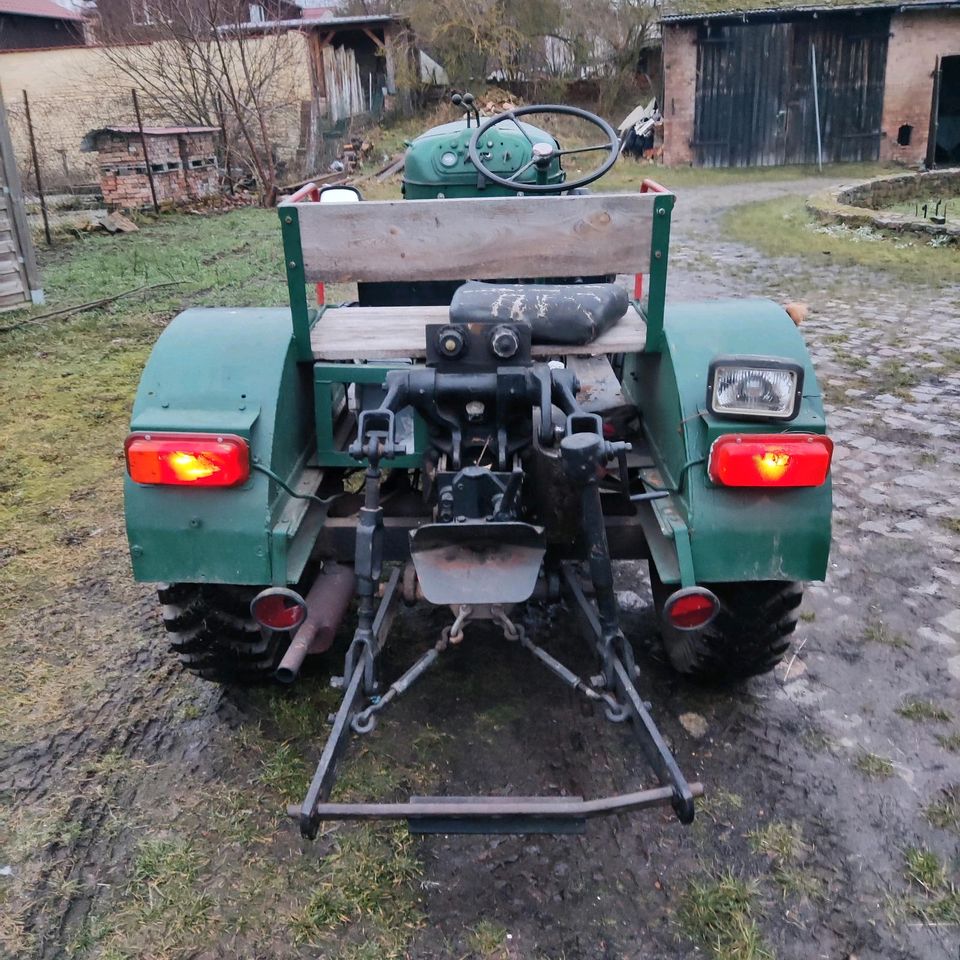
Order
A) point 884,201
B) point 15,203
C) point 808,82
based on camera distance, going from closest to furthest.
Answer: point 15,203 < point 884,201 < point 808,82

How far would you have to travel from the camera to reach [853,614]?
3.57 m

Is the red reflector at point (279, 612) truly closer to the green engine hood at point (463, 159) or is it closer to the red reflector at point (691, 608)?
the red reflector at point (691, 608)

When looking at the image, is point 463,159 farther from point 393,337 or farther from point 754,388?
point 754,388

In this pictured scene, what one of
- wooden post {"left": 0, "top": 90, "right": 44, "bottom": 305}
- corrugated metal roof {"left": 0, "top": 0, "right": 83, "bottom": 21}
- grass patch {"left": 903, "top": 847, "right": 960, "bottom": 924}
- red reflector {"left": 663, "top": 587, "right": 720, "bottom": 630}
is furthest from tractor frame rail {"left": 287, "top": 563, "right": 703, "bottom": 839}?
corrugated metal roof {"left": 0, "top": 0, "right": 83, "bottom": 21}

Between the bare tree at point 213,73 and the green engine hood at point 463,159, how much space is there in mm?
12827

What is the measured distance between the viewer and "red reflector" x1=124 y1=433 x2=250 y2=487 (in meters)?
2.42

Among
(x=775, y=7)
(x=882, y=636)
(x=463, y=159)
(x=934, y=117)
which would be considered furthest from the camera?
(x=775, y=7)

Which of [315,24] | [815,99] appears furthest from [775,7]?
[315,24]

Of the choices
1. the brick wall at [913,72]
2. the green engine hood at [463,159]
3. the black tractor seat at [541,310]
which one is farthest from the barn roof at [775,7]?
the black tractor seat at [541,310]

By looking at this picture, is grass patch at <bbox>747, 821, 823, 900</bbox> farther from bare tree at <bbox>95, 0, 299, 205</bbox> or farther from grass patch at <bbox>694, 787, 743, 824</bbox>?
→ bare tree at <bbox>95, 0, 299, 205</bbox>

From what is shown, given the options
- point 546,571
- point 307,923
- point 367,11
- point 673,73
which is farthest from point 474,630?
point 367,11

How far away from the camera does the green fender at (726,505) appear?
2428mm

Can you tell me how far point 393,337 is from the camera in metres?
2.79

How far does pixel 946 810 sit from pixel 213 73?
58.8 feet
